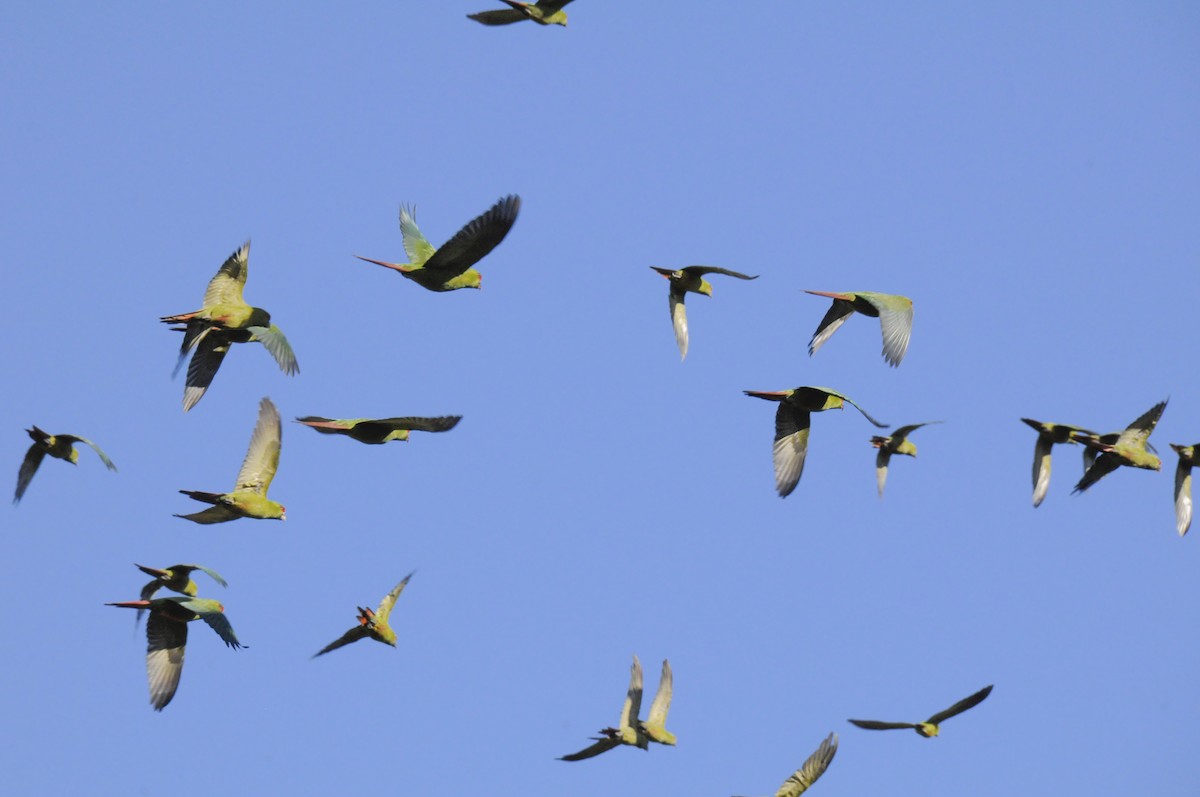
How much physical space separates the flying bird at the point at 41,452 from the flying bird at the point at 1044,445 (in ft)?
51.3

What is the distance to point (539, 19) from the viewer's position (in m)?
27.2

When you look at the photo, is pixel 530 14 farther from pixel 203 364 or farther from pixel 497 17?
pixel 203 364

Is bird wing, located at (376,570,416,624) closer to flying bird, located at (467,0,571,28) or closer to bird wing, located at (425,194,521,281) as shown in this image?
bird wing, located at (425,194,521,281)

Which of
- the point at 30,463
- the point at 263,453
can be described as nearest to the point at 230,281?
the point at 263,453

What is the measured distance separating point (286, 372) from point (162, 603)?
15.4ft

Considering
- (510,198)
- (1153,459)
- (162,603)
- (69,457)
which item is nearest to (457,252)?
(510,198)

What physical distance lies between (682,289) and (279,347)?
6.80 m

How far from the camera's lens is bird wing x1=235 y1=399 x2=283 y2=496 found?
26062mm

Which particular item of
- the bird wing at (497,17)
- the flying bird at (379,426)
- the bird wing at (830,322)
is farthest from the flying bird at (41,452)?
the bird wing at (830,322)

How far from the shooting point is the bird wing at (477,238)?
22.3m

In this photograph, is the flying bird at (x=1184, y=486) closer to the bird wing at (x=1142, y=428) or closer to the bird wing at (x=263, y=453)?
the bird wing at (x=1142, y=428)

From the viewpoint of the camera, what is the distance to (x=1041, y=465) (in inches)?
1107

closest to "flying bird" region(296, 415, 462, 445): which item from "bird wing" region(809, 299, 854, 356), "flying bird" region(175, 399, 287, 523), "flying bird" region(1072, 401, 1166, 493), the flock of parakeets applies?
the flock of parakeets

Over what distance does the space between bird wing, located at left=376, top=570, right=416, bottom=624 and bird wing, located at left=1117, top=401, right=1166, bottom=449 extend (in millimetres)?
12319
